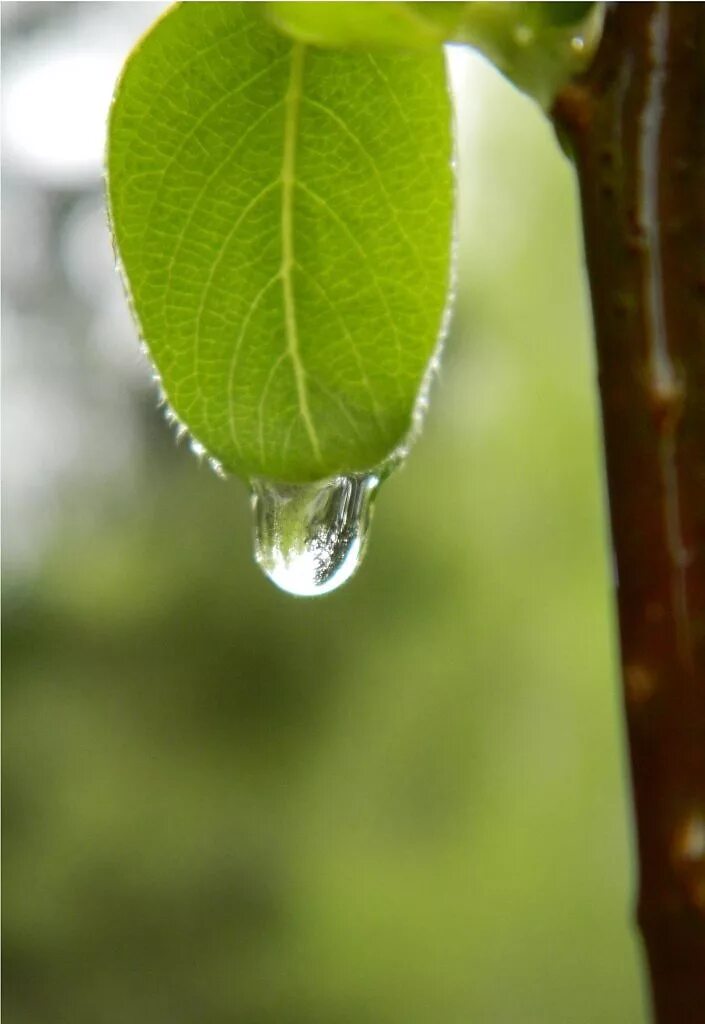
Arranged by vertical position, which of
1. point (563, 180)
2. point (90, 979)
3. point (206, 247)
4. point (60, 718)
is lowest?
point (90, 979)

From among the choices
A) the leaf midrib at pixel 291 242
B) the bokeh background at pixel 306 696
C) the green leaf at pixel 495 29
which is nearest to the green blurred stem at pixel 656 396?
the green leaf at pixel 495 29

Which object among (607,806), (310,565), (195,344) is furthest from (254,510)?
(607,806)

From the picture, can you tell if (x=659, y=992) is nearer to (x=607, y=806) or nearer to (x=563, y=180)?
(x=607, y=806)

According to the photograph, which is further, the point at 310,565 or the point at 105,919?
the point at 105,919

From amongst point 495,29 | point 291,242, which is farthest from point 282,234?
point 495,29

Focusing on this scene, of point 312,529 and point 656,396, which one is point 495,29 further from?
point 312,529

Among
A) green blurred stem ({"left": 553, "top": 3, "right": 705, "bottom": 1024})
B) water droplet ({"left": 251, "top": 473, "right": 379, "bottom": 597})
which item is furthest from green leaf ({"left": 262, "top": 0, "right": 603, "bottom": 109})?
water droplet ({"left": 251, "top": 473, "right": 379, "bottom": 597})
